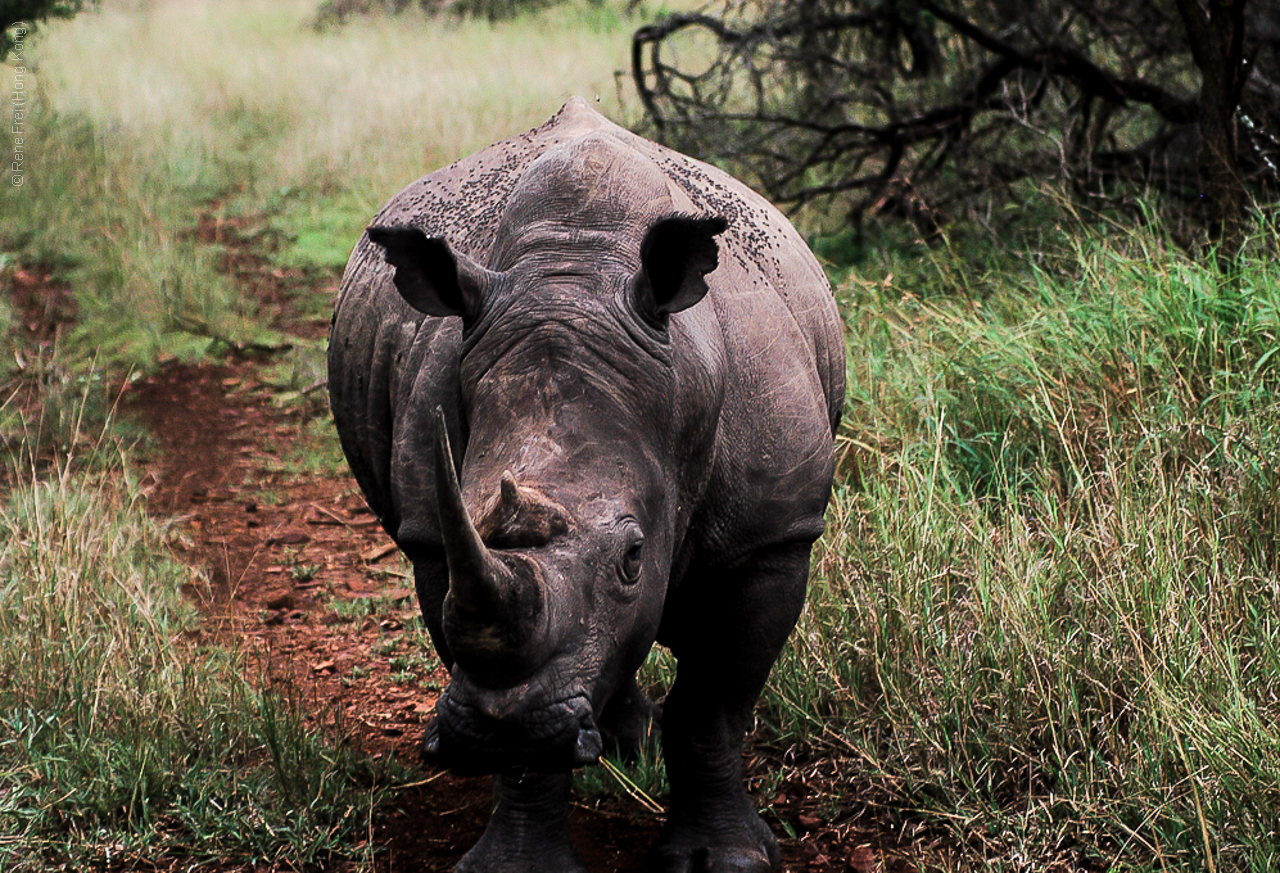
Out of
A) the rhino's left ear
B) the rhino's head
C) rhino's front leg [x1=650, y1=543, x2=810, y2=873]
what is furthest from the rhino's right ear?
rhino's front leg [x1=650, y1=543, x2=810, y2=873]

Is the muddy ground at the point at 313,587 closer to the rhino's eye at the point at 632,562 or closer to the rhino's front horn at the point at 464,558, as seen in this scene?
the rhino's eye at the point at 632,562

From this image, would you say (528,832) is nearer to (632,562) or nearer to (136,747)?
(632,562)

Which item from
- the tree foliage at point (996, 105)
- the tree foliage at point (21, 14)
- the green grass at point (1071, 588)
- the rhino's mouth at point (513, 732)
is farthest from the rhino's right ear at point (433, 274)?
the tree foliage at point (21, 14)

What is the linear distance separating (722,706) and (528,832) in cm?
56

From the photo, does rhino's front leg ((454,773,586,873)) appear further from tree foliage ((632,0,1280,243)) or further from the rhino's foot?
tree foliage ((632,0,1280,243))

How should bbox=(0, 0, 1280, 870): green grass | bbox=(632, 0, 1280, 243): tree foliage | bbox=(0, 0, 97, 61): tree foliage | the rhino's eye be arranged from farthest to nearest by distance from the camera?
bbox=(0, 0, 97, 61): tree foliage < bbox=(632, 0, 1280, 243): tree foliage < bbox=(0, 0, 1280, 870): green grass < the rhino's eye

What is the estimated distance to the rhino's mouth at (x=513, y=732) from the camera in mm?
2246

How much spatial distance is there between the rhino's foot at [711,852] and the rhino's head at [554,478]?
3.35 ft

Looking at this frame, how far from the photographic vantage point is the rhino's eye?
94.7 inches

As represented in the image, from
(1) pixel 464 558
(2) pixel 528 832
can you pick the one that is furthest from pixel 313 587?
(1) pixel 464 558

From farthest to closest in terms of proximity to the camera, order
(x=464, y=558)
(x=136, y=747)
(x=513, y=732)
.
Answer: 1. (x=136, y=747)
2. (x=513, y=732)
3. (x=464, y=558)

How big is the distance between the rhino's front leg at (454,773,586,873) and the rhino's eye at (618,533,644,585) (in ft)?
3.08

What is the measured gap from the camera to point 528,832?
3.21 meters

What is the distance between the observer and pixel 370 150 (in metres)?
11.0
